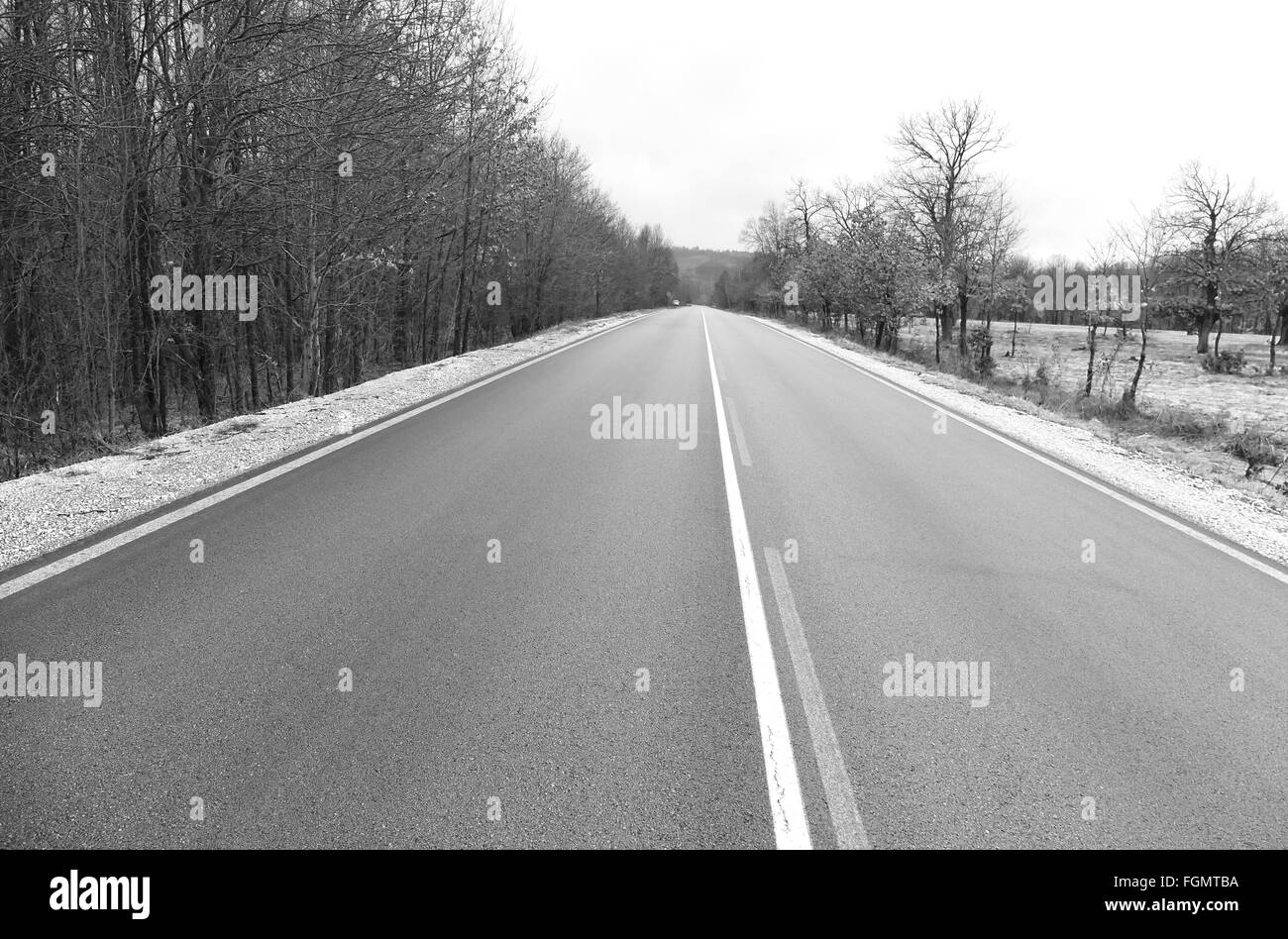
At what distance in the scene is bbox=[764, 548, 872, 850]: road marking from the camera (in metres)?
2.44

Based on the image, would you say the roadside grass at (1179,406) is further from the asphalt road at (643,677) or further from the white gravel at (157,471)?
the white gravel at (157,471)

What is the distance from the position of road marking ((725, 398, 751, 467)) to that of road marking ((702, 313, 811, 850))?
105 inches

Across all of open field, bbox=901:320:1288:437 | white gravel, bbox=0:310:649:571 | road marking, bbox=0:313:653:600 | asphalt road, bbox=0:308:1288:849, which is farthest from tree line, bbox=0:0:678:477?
open field, bbox=901:320:1288:437

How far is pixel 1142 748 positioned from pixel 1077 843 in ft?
2.74

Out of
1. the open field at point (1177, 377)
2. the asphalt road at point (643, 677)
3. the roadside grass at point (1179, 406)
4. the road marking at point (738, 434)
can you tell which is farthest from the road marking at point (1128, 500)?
the open field at point (1177, 377)

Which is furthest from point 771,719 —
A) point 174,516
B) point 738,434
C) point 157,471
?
point 738,434

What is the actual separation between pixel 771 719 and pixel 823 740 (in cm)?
24

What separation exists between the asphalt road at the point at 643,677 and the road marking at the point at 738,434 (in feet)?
5.21

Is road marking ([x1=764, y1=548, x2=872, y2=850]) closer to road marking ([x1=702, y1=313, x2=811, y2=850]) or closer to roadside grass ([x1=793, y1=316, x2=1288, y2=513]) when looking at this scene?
road marking ([x1=702, y1=313, x2=811, y2=850])

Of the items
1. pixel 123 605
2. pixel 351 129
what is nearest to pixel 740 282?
pixel 351 129

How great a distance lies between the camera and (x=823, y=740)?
2.96 m
